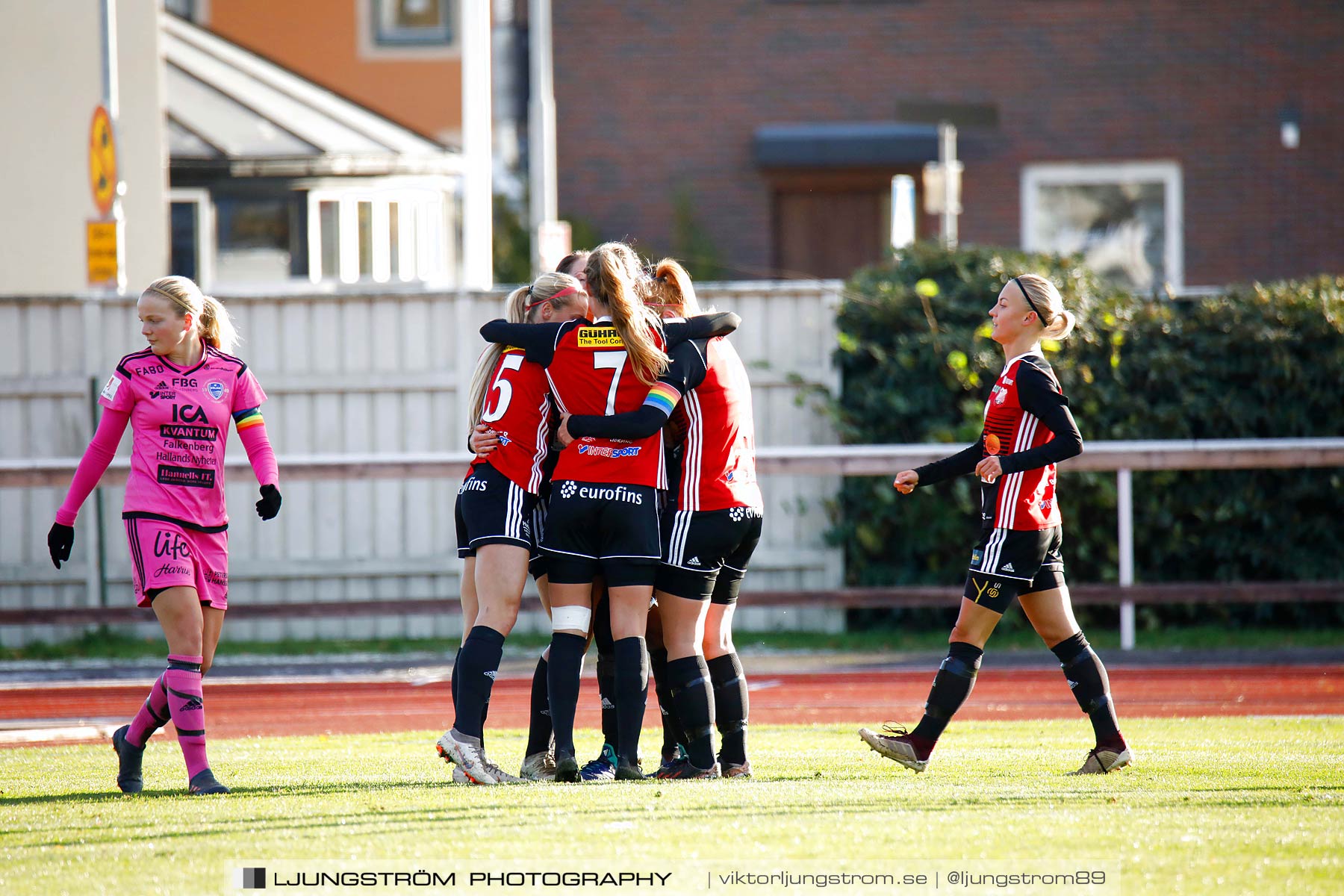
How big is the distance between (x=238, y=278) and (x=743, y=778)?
14.3m

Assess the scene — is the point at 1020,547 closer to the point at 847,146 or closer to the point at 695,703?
the point at 695,703

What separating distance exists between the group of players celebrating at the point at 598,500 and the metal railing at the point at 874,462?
453 cm

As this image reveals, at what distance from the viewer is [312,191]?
18.6 m

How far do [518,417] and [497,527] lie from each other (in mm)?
424

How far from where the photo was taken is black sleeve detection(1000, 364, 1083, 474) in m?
5.75

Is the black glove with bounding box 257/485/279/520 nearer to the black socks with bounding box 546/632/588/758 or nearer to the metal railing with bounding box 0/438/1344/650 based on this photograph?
the black socks with bounding box 546/632/588/758

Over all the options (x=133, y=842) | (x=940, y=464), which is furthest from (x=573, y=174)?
(x=133, y=842)

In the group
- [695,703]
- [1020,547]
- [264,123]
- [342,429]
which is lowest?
[695,703]

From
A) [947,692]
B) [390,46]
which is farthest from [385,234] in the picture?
[947,692]

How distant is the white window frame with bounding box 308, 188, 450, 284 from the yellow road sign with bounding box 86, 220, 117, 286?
6.85 meters

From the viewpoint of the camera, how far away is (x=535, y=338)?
5.82 metres

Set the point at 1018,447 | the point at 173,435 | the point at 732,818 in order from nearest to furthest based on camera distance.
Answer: the point at 732,818, the point at 173,435, the point at 1018,447

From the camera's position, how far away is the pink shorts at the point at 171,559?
552 centimetres

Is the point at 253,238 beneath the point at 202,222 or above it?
beneath
